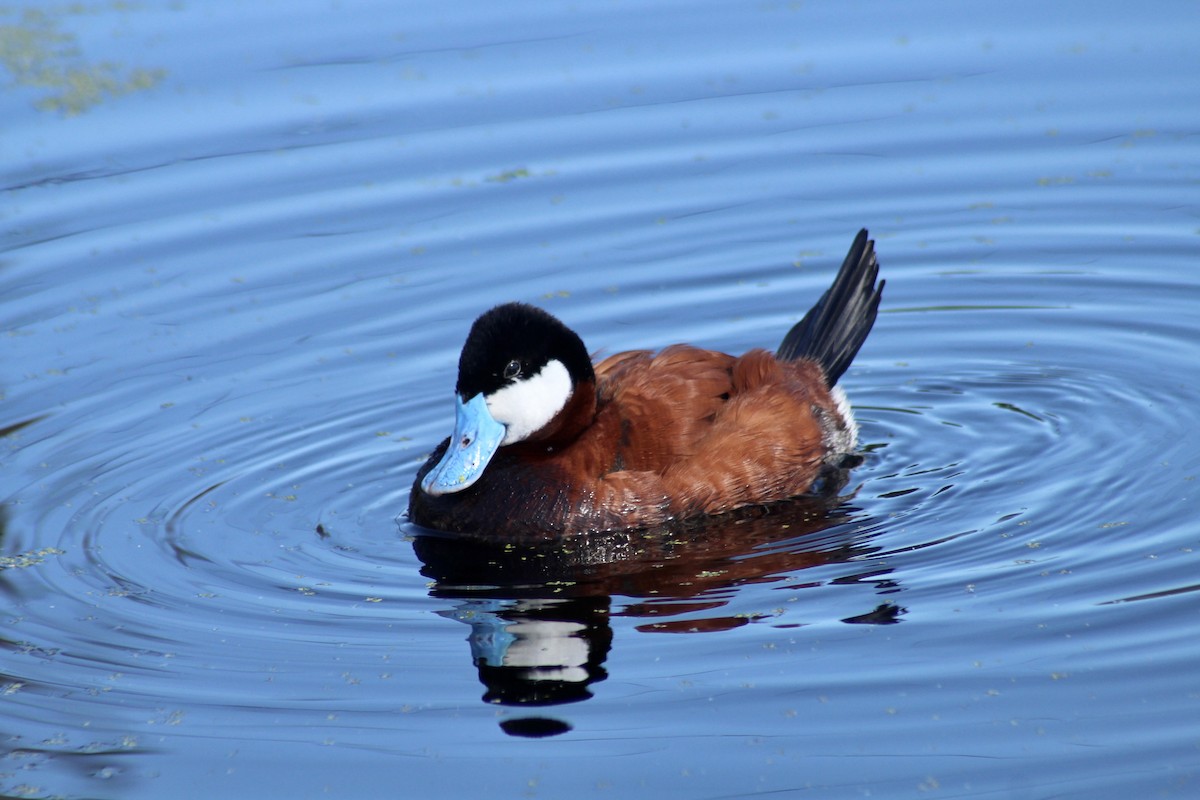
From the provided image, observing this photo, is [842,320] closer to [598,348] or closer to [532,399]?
[598,348]

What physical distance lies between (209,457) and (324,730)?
2859mm

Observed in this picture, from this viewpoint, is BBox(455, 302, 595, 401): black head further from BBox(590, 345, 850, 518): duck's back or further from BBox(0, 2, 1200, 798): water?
BBox(0, 2, 1200, 798): water

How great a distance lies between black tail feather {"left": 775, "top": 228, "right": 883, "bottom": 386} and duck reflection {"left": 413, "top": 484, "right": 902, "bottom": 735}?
35.2 inches

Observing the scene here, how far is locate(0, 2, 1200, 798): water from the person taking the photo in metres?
5.35

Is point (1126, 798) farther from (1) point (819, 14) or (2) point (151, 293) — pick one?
(1) point (819, 14)

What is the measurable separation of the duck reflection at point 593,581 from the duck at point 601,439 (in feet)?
0.33

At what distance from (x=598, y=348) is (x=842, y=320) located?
1.58 m

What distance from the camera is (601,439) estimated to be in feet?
23.4

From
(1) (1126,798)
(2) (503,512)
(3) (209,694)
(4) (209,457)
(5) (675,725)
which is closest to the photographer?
(1) (1126,798)

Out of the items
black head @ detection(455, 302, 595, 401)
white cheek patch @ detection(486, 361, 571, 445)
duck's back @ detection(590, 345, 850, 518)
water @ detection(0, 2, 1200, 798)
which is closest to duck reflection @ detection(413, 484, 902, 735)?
water @ detection(0, 2, 1200, 798)

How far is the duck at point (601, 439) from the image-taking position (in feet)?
22.9

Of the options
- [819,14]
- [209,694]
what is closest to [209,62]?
[819,14]

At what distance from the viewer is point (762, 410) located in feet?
24.4

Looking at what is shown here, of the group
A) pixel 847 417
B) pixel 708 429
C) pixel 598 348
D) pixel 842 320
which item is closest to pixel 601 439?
pixel 708 429
